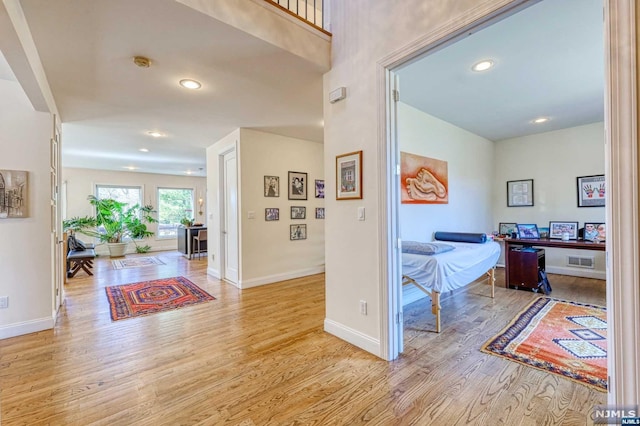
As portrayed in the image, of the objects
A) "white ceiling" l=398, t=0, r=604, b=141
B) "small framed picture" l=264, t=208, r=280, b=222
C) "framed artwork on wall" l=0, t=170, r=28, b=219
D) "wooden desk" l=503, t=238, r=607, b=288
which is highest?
"white ceiling" l=398, t=0, r=604, b=141

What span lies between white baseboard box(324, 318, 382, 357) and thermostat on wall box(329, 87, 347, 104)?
2074 millimetres

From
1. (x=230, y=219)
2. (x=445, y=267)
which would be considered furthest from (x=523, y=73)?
(x=230, y=219)

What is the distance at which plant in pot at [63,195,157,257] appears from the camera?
762 cm

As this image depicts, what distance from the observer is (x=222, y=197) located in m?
4.97

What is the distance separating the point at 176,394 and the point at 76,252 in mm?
5358

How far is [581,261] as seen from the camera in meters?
4.77

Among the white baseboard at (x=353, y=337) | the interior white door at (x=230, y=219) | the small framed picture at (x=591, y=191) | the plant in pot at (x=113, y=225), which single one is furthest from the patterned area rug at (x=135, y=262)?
the small framed picture at (x=591, y=191)

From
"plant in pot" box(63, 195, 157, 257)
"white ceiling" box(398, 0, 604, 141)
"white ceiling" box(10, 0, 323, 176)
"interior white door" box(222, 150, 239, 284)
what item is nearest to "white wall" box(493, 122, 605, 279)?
"white ceiling" box(398, 0, 604, 141)

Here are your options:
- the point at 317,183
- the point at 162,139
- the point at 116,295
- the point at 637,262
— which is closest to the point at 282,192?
the point at 317,183

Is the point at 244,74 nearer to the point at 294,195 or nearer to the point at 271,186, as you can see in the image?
the point at 271,186

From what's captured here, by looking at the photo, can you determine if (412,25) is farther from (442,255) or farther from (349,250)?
(442,255)

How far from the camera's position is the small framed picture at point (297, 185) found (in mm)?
4988

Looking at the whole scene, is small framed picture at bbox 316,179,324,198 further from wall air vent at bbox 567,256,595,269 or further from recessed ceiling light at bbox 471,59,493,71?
wall air vent at bbox 567,256,595,269

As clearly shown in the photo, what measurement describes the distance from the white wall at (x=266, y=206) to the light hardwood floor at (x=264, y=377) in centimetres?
138
